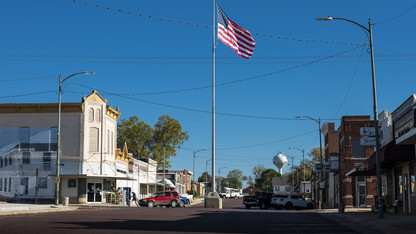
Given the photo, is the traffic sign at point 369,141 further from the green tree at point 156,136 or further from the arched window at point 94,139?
the green tree at point 156,136

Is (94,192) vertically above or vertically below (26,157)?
below

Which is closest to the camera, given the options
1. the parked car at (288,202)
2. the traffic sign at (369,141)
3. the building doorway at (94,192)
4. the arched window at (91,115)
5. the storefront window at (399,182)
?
the traffic sign at (369,141)

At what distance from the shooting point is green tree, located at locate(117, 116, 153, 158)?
291 feet

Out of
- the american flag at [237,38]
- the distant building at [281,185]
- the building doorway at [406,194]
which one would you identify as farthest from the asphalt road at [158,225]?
the distant building at [281,185]

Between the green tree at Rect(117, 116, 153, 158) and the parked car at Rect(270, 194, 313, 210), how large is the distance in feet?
134

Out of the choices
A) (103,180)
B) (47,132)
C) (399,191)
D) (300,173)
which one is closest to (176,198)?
(103,180)

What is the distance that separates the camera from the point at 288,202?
170 feet

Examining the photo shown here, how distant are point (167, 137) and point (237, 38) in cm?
5375

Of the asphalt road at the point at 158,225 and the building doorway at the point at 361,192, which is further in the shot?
the building doorway at the point at 361,192

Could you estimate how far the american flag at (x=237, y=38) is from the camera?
3550 cm

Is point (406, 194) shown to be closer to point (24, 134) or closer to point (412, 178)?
point (412, 178)

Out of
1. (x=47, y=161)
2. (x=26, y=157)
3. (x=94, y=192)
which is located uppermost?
(x=26, y=157)

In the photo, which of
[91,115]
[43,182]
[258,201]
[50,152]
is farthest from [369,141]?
[43,182]

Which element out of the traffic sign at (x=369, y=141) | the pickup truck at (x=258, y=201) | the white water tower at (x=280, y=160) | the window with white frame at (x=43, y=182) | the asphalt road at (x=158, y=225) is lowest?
the pickup truck at (x=258, y=201)
